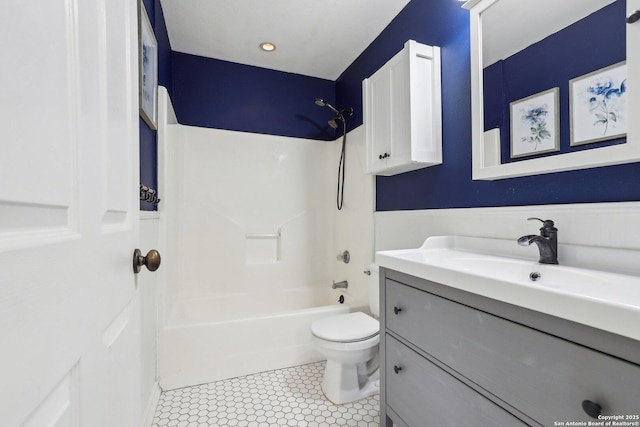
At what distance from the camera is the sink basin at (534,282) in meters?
0.59

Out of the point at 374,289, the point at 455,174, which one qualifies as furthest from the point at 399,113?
the point at 374,289

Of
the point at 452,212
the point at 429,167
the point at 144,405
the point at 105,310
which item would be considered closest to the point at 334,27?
the point at 429,167

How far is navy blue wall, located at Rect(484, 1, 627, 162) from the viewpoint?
936 millimetres

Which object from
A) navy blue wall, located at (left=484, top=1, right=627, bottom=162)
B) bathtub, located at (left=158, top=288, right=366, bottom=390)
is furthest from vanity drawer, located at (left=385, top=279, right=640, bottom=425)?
bathtub, located at (left=158, top=288, right=366, bottom=390)

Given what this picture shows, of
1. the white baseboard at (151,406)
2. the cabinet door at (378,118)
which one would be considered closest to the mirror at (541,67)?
the cabinet door at (378,118)

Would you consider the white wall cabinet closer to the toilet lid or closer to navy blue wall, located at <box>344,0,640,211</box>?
navy blue wall, located at <box>344,0,640,211</box>

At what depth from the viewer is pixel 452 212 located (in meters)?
1.58

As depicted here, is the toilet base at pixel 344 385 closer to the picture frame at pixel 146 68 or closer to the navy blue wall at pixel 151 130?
the navy blue wall at pixel 151 130

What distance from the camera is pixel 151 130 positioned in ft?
5.79

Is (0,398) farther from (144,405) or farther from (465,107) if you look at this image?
(465,107)

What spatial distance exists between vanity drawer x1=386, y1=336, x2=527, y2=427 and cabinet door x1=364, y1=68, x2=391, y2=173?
1123mm

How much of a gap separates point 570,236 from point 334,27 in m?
2.03

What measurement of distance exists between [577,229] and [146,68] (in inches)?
81.5

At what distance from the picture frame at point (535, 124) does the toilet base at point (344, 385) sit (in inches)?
56.2
